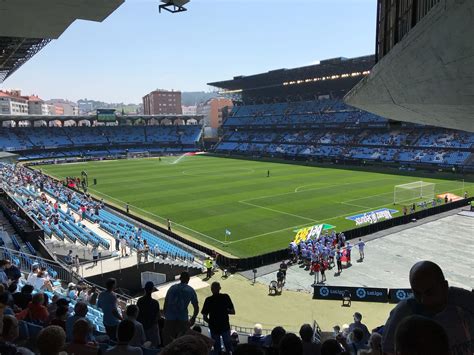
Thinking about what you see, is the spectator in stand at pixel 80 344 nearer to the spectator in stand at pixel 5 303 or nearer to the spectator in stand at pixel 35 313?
the spectator in stand at pixel 5 303

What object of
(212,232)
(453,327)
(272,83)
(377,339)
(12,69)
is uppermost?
(272,83)

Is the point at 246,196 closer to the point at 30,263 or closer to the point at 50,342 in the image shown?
the point at 30,263

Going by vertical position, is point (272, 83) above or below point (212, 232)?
above

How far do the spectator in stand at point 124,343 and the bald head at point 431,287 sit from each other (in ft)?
10.0

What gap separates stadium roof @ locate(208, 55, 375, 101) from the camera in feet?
233

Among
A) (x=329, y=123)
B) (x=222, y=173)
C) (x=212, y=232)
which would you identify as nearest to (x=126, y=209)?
(x=212, y=232)

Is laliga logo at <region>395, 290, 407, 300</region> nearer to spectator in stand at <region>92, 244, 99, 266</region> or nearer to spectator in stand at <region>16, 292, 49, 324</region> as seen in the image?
spectator in stand at <region>16, 292, 49, 324</region>

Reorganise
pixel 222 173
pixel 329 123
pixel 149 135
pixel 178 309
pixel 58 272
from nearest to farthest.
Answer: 1. pixel 178 309
2. pixel 58 272
3. pixel 222 173
4. pixel 329 123
5. pixel 149 135

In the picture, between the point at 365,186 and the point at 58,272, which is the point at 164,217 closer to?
the point at 58,272

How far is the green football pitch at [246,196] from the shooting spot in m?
28.2

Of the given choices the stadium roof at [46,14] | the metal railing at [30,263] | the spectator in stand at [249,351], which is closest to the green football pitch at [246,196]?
the metal railing at [30,263]

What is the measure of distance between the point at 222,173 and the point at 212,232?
29.9 metres

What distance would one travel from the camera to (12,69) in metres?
26.4

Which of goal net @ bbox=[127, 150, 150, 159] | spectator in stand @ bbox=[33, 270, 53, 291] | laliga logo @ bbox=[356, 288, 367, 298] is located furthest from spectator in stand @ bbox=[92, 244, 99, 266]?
goal net @ bbox=[127, 150, 150, 159]
